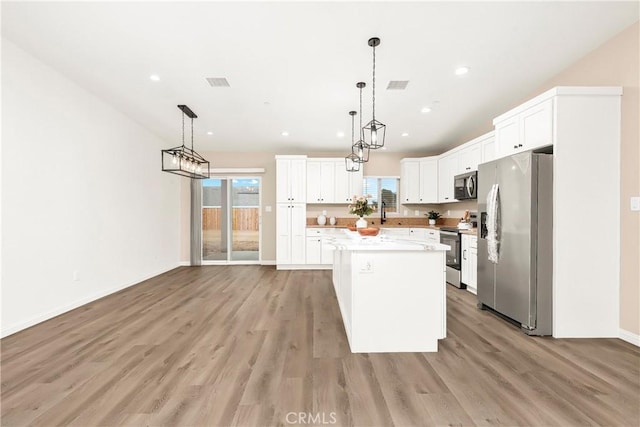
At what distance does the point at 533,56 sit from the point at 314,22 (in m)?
2.31

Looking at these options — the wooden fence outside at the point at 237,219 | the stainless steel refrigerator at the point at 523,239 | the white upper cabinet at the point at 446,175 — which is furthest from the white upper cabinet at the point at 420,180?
the wooden fence outside at the point at 237,219

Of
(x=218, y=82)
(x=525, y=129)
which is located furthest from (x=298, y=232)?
(x=525, y=129)

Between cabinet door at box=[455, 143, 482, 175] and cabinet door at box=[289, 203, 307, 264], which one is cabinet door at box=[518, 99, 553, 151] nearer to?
cabinet door at box=[455, 143, 482, 175]

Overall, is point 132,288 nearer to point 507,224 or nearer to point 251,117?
point 251,117

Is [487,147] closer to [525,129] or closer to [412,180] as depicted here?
[525,129]

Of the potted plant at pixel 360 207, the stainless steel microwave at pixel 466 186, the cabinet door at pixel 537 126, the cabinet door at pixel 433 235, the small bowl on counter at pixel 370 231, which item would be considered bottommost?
the cabinet door at pixel 433 235

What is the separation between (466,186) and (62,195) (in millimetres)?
5896

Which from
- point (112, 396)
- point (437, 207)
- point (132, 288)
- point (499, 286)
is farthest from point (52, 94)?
point (437, 207)

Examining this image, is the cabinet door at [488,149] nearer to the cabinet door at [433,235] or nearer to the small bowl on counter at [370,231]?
the cabinet door at [433,235]

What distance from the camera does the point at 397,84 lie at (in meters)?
3.38

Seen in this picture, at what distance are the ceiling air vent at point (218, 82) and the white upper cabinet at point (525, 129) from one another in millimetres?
3431

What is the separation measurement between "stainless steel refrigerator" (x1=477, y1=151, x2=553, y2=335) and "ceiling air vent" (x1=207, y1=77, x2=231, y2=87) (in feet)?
11.2

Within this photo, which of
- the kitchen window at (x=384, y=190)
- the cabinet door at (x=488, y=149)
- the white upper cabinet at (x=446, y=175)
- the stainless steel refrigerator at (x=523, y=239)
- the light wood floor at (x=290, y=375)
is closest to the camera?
the light wood floor at (x=290, y=375)

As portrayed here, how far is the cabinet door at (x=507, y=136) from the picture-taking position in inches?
123
